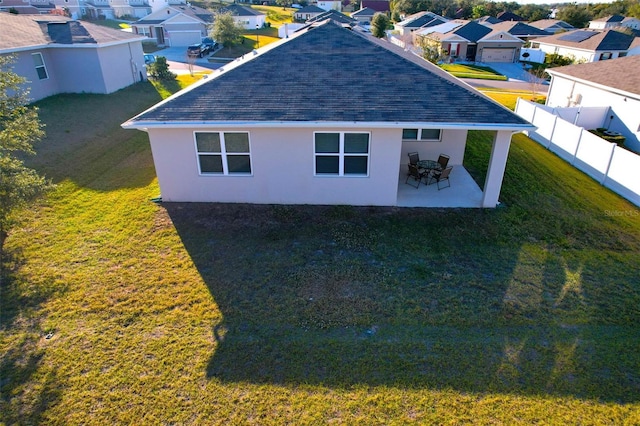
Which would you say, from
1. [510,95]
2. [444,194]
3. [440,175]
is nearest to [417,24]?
[510,95]

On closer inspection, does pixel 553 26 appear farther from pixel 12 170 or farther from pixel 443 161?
pixel 12 170

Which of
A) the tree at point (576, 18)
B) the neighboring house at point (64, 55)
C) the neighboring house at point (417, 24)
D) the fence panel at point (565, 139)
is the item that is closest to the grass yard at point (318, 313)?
the fence panel at point (565, 139)

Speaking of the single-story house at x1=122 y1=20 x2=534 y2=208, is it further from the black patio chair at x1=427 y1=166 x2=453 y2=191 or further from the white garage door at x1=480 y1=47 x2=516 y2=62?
the white garage door at x1=480 y1=47 x2=516 y2=62

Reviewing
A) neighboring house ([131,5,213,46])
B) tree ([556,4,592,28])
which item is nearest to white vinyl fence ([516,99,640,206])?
neighboring house ([131,5,213,46])

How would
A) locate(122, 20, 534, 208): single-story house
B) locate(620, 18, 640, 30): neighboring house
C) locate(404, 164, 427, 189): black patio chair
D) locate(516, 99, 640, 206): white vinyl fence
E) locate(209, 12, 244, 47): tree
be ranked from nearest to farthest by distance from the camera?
locate(122, 20, 534, 208): single-story house → locate(404, 164, 427, 189): black patio chair → locate(516, 99, 640, 206): white vinyl fence → locate(209, 12, 244, 47): tree → locate(620, 18, 640, 30): neighboring house

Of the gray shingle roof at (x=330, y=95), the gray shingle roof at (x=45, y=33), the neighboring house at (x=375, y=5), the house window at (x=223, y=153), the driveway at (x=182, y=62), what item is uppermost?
the neighboring house at (x=375, y=5)

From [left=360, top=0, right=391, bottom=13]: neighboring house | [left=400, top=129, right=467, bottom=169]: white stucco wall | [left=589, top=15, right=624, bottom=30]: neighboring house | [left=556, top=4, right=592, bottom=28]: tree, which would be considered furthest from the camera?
[left=360, top=0, right=391, bottom=13]: neighboring house

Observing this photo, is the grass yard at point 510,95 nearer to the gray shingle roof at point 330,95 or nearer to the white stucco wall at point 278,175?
the gray shingle roof at point 330,95
